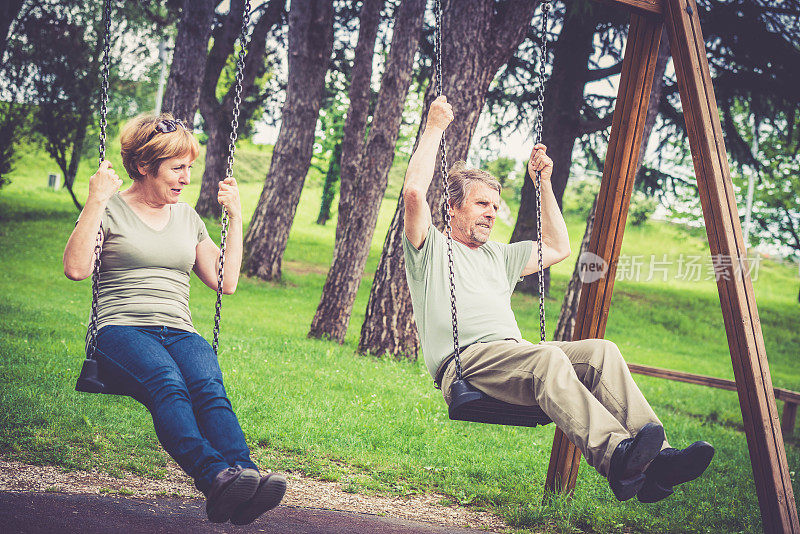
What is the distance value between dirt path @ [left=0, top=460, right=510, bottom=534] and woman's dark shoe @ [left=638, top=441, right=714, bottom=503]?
52.8 inches

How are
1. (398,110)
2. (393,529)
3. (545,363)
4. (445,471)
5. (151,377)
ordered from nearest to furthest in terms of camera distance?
(151,377) → (545,363) → (393,529) → (445,471) → (398,110)

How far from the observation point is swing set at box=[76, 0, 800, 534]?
3521 millimetres

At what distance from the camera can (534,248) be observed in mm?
4223

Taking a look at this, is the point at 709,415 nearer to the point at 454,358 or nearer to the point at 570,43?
the point at 454,358

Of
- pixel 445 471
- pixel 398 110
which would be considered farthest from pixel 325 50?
pixel 445 471

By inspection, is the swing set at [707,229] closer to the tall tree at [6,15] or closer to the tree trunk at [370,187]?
the tree trunk at [370,187]

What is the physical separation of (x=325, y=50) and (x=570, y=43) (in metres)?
5.08

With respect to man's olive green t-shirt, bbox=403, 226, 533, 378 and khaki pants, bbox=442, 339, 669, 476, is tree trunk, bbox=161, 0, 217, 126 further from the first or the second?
khaki pants, bbox=442, 339, 669, 476

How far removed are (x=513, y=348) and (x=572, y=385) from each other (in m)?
0.35

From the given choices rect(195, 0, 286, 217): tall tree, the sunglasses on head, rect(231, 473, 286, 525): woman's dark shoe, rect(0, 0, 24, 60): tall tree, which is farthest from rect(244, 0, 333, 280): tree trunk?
rect(231, 473, 286, 525): woman's dark shoe

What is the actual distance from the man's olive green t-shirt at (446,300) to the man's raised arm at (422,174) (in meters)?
0.09

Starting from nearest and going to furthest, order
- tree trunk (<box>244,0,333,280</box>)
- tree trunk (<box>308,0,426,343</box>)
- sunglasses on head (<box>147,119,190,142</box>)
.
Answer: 1. sunglasses on head (<box>147,119,190,142</box>)
2. tree trunk (<box>308,0,426,343</box>)
3. tree trunk (<box>244,0,333,280</box>)

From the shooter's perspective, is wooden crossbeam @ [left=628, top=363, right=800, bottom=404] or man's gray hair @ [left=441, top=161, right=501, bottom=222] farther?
wooden crossbeam @ [left=628, top=363, right=800, bottom=404]

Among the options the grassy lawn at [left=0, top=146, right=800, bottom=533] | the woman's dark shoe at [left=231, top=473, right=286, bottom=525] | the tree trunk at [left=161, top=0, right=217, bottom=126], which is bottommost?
the grassy lawn at [left=0, top=146, right=800, bottom=533]
